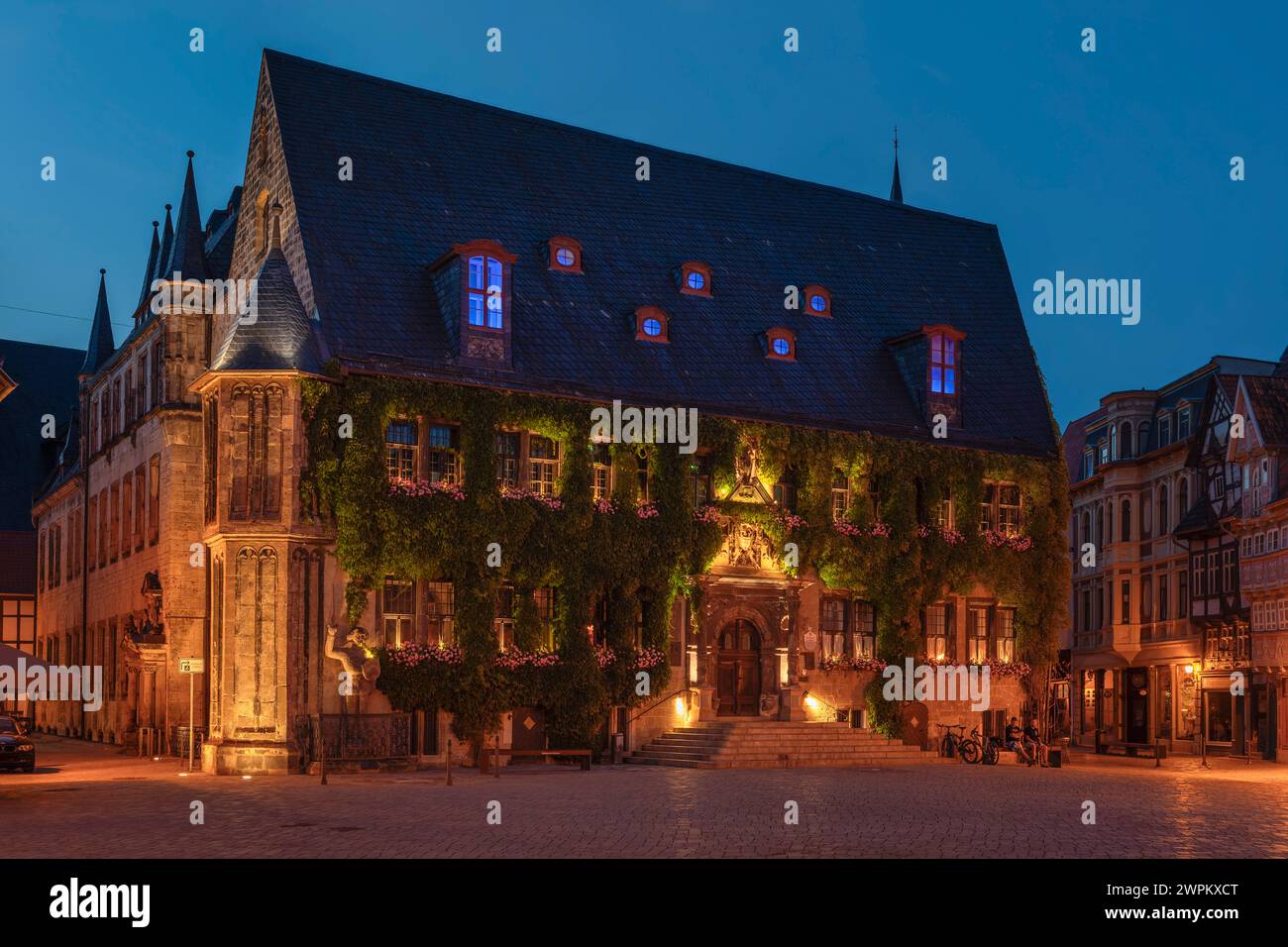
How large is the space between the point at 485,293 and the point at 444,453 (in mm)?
4130

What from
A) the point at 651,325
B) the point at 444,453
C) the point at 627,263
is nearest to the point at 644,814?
the point at 444,453

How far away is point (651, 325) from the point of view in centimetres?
4234

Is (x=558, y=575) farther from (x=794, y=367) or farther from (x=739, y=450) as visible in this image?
→ (x=794, y=367)

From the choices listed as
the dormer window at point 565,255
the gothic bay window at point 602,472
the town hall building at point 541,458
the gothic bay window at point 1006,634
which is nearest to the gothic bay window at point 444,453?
the town hall building at point 541,458

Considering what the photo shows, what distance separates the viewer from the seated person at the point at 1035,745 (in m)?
40.5

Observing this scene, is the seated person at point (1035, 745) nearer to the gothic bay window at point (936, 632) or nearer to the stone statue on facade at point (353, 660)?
the gothic bay window at point (936, 632)

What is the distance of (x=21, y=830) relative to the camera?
68.1 ft

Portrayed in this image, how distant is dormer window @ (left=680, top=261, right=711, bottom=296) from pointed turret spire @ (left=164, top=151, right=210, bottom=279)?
13.3 meters

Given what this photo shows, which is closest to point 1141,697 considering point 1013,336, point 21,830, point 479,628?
point 1013,336

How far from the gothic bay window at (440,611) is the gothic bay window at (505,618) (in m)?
1.22

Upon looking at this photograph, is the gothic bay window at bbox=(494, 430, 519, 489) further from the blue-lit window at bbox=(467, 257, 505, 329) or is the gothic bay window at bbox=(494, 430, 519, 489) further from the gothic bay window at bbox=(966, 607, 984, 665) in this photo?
the gothic bay window at bbox=(966, 607, 984, 665)

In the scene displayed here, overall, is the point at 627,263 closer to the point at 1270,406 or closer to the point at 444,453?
the point at 444,453

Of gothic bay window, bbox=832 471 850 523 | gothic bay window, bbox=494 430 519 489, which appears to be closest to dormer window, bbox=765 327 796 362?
gothic bay window, bbox=832 471 850 523

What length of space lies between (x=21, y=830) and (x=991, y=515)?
31780 millimetres
